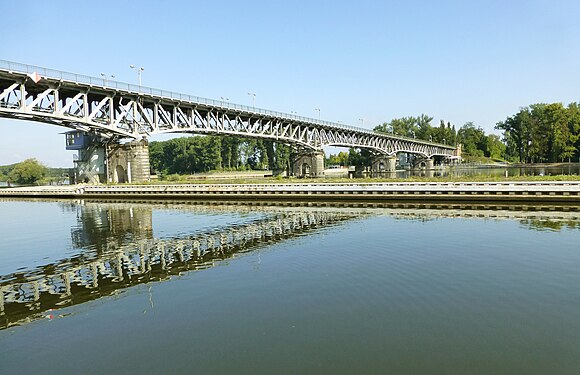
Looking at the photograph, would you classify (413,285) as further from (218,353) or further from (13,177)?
(13,177)

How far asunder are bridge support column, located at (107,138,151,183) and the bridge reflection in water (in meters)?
32.2

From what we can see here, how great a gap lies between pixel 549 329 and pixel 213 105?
2983 inches

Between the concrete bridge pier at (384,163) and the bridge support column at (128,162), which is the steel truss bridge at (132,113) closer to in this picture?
the bridge support column at (128,162)

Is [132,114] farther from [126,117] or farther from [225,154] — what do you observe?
[225,154]

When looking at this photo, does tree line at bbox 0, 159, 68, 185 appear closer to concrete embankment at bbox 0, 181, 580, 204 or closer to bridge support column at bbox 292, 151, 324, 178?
concrete embankment at bbox 0, 181, 580, 204

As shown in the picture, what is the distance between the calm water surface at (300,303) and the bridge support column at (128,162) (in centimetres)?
4821

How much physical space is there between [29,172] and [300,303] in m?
127

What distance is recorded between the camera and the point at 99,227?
102ft

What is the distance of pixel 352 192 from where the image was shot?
46.3 metres

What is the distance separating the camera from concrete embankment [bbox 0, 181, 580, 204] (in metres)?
37.2

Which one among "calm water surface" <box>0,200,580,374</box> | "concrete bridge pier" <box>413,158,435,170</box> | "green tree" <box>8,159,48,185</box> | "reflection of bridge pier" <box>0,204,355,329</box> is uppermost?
"green tree" <box>8,159,48,185</box>

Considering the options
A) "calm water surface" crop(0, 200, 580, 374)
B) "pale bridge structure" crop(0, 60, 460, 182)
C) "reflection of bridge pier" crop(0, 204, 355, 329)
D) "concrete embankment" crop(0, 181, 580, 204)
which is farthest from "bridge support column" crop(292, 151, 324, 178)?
"calm water surface" crop(0, 200, 580, 374)

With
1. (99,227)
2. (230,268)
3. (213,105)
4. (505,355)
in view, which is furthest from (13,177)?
(505,355)

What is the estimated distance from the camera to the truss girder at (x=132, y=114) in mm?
55844
